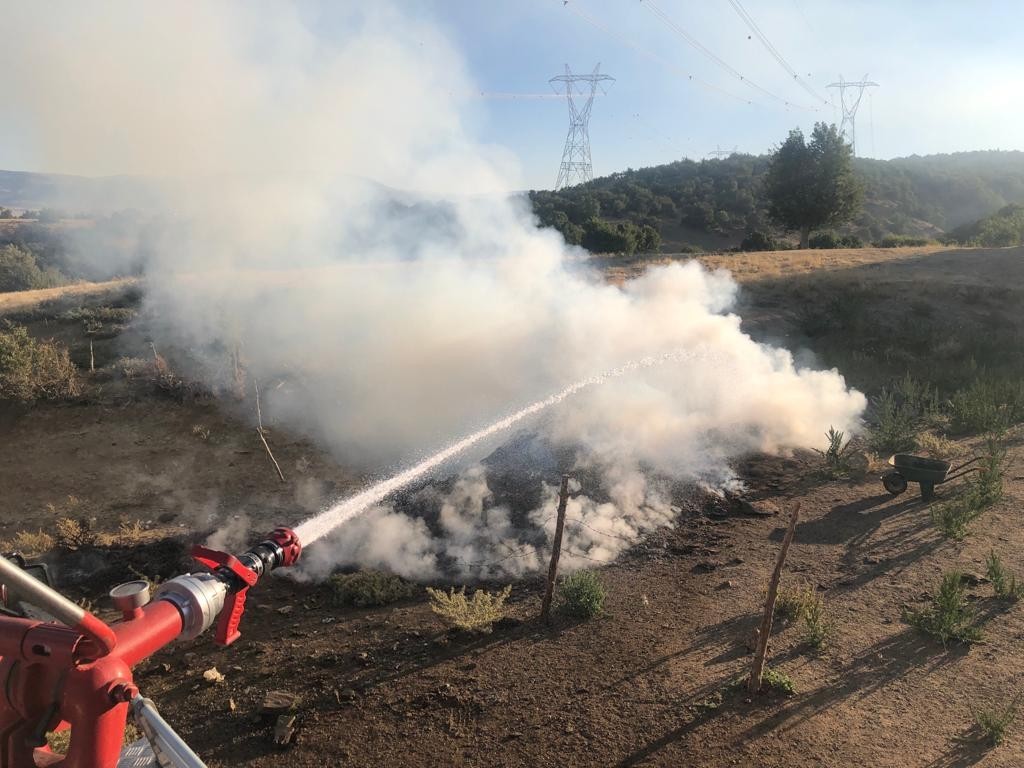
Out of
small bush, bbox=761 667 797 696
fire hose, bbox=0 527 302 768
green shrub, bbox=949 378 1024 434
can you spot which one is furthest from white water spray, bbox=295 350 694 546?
green shrub, bbox=949 378 1024 434

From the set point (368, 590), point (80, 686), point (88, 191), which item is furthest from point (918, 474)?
point (88, 191)

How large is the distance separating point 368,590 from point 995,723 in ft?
21.8

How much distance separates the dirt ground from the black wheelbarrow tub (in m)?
0.50

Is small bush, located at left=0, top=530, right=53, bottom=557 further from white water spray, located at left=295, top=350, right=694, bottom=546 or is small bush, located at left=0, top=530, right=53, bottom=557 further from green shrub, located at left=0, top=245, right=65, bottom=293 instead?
green shrub, located at left=0, top=245, right=65, bottom=293

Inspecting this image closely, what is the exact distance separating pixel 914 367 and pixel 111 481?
22243mm

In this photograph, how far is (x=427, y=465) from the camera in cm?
1209

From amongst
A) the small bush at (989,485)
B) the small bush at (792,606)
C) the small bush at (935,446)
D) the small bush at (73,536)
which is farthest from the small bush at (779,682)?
the small bush at (73,536)

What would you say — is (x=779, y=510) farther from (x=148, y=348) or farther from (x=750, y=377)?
(x=148, y=348)

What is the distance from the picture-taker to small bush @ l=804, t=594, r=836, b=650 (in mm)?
7043

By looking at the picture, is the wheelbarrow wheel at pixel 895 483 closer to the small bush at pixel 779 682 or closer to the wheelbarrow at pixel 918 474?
the wheelbarrow at pixel 918 474

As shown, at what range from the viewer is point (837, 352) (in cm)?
2178

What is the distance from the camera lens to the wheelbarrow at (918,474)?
11.0 m

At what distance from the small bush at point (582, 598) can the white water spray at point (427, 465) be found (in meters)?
3.73

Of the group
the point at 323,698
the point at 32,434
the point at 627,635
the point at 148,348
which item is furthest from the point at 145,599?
the point at 148,348
